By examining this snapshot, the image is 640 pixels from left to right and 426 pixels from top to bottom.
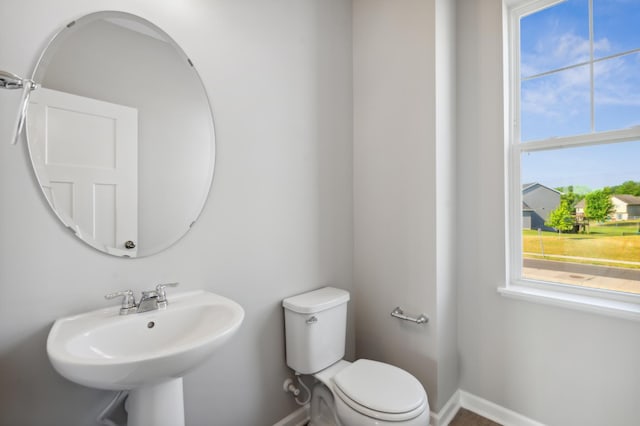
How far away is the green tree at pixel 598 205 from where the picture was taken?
1.54 metres

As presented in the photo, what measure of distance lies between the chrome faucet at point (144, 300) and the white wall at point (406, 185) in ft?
4.07

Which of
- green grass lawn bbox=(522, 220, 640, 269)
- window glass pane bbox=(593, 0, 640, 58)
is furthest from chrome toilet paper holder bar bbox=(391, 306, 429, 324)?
window glass pane bbox=(593, 0, 640, 58)

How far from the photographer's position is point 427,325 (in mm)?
1692

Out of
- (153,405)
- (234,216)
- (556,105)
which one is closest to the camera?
(153,405)

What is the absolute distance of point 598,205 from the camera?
5.16ft

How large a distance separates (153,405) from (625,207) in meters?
2.21

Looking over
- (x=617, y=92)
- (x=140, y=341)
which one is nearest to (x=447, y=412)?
(x=140, y=341)

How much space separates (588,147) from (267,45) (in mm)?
1769

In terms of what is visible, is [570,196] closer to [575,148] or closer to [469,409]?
[575,148]

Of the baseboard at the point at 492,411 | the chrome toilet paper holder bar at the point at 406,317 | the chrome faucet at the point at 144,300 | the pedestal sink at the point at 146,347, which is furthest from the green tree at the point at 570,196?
the chrome faucet at the point at 144,300

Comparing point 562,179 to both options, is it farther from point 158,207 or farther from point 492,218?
point 158,207

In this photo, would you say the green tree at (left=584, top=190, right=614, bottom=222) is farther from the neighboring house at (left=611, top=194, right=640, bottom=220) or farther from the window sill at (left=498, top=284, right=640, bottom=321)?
the window sill at (left=498, top=284, right=640, bottom=321)

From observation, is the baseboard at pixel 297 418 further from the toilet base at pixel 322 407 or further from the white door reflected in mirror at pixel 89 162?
the white door reflected in mirror at pixel 89 162

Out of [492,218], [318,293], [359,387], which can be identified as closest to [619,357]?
[492,218]
